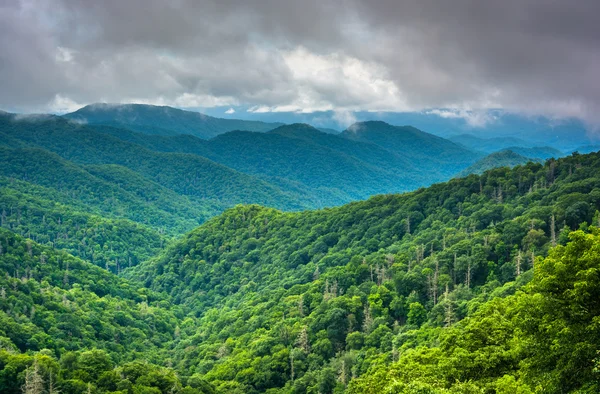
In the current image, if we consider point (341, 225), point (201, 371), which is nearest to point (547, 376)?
point (201, 371)

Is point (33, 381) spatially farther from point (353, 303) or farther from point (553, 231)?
point (553, 231)

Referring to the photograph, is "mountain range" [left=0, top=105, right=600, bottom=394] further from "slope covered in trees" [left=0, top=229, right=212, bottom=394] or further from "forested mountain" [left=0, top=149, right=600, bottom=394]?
"slope covered in trees" [left=0, top=229, right=212, bottom=394]

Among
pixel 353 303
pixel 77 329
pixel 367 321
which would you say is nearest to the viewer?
pixel 367 321

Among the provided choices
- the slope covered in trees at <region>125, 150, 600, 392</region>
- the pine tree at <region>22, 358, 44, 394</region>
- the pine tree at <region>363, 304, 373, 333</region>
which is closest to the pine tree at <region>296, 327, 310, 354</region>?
the slope covered in trees at <region>125, 150, 600, 392</region>

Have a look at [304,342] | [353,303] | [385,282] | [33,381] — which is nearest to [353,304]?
[353,303]

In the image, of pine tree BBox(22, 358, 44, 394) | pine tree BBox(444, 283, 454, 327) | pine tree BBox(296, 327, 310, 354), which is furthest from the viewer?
pine tree BBox(296, 327, 310, 354)

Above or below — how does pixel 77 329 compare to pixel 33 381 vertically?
below

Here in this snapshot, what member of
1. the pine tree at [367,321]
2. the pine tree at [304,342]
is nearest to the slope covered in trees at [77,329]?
the pine tree at [304,342]

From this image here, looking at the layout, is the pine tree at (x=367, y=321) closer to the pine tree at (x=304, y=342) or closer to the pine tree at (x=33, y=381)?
the pine tree at (x=304, y=342)

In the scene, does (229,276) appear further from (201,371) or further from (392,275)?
(392,275)
